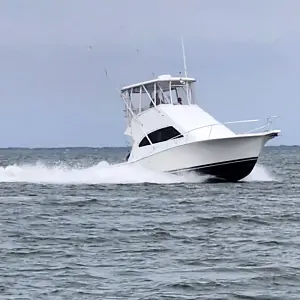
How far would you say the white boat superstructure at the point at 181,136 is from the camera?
2992 cm

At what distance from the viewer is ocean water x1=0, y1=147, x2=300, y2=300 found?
1249cm

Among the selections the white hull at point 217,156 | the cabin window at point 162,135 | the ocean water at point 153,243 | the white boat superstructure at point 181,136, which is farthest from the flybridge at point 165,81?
the ocean water at point 153,243

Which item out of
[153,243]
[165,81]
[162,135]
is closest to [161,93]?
[165,81]

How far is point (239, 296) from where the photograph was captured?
1198 centimetres

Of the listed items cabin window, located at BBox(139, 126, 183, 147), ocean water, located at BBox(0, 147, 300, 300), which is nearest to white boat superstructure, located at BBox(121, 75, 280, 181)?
cabin window, located at BBox(139, 126, 183, 147)

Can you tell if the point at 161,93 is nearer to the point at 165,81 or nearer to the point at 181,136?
the point at 165,81

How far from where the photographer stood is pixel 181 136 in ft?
99.4

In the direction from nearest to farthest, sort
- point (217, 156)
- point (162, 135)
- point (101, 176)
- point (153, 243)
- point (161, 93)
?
point (153, 243), point (217, 156), point (162, 135), point (161, 93), point (101, 176)

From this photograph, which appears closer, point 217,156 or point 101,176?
point 217,156

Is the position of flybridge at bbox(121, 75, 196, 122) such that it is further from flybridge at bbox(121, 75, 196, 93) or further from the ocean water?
the ocean water

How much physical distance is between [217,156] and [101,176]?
644 cm

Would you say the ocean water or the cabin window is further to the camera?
the cabin window

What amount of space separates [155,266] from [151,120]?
59.5 feet

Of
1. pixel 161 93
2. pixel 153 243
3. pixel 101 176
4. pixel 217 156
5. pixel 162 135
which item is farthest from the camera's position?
pixel 101 176
